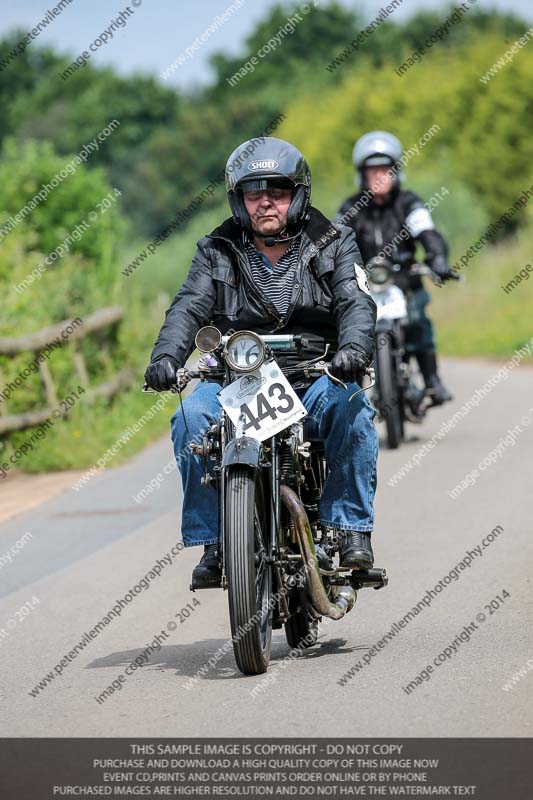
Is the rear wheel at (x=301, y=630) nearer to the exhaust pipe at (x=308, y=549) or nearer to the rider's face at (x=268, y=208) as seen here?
the exhaust pipe at (x=308, y=549)

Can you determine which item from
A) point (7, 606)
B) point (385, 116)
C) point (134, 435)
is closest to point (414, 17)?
point (385, 116)

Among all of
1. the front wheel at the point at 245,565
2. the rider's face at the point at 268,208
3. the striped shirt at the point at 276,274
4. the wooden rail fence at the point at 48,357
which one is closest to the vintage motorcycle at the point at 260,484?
the front wheel at the point at 245,565

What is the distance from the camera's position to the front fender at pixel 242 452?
5707 mm

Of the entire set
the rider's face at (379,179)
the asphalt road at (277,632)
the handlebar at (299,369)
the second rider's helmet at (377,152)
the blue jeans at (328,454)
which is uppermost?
the second rider's helmet at (377,152)

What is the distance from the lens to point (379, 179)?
1301 centimetres

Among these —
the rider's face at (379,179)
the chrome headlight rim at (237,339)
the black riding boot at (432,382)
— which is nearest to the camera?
the chrome headlight rim at (237,339)

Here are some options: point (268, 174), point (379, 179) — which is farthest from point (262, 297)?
point (379, 179)

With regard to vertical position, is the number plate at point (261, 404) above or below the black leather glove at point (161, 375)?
below

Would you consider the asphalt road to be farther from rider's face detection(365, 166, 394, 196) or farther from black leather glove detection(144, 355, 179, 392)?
rider's face detection(365, 166, 394, 196)

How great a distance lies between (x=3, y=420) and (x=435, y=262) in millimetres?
3935

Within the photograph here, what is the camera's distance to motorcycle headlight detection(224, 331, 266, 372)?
5.90 meters

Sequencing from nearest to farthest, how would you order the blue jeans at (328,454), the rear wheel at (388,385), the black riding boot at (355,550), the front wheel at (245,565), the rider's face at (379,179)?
the front wheel at (245,565) → the blue jeans at (328,454) → the black riding boot at (355,550) → the rear wheel at (388,385) → the rider's face at (379,179)

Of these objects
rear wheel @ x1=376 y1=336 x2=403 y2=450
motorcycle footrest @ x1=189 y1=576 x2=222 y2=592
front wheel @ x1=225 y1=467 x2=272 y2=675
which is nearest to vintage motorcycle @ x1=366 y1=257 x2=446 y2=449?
rear wheel @ x1=376 y1=336 x2=403 y2=450

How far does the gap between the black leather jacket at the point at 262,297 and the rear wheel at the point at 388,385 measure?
6.26 m
